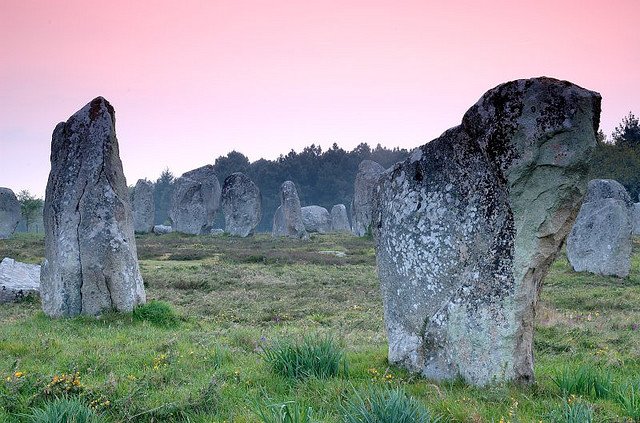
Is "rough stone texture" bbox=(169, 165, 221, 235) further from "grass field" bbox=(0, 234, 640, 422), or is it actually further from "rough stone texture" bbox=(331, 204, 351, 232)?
"grass field" bbox=(0, 234, 640, 422)

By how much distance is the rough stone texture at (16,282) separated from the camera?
1348 centimetres

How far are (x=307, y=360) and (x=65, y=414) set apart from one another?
2.27 metres

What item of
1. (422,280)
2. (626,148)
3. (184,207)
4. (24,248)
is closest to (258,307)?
(422,280)

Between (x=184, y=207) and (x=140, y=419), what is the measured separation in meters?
39.2

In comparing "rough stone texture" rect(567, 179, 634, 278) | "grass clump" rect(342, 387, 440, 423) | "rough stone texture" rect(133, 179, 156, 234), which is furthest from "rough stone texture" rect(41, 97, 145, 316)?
"rough stone texture" rect(133, 179, 156, 234)

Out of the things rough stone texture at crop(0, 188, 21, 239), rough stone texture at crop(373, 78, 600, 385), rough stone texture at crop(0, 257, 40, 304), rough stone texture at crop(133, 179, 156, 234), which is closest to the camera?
rough stone texture at crop(373, 78, 600, 385)

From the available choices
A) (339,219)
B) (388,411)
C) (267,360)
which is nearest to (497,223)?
(388,411)

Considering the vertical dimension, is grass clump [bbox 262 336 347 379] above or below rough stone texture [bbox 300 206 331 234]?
below

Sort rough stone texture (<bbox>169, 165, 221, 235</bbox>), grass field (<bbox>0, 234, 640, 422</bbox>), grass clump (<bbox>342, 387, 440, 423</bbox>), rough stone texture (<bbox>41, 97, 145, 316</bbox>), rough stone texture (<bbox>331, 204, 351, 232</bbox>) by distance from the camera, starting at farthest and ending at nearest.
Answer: rough stone texture (<bbox>331, 204, 351, 232</bbox>) → rough stone texture (<bbox>169, 165, 221, 235</bbox>) → rough stone texture (<bbox>41, 97, 145, 316</bbox>) → grass field (<bbox>0, 234, 640, 422</bbox>) → grass clump (<bbox>342, 387, 440, 423</bbox>)

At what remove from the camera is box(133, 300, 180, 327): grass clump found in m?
10.4

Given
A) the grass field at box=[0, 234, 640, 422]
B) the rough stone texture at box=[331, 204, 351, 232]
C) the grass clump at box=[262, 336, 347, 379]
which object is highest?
the rough stone texture at box=[331, 204, 351, 232]

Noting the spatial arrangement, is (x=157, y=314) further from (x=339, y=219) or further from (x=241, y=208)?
(x=339, y=219)

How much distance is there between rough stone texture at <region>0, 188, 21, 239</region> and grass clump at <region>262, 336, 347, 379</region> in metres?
36.6

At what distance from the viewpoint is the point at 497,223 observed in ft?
19.4
